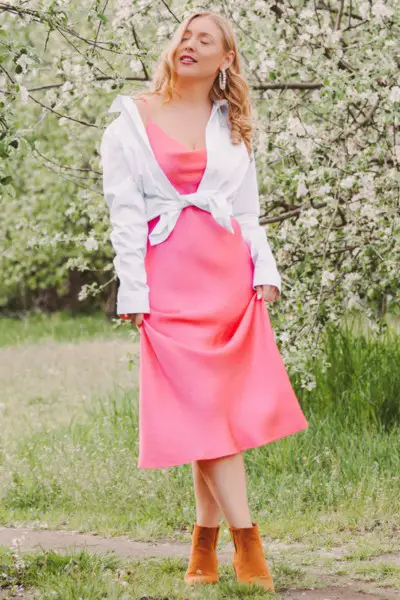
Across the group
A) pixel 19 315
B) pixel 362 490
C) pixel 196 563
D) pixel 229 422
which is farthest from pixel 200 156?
pixel 19 315

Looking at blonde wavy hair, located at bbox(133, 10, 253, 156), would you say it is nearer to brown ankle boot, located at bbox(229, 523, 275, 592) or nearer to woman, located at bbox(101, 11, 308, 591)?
woman, located at bbox(101, 11, 308, 591)

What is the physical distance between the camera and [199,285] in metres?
3.92

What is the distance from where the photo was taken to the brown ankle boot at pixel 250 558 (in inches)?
152

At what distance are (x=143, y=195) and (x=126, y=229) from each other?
193 mm

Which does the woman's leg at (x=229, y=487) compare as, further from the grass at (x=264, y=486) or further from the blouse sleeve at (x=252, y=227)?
the blouse sleeve at (x=252, y=227)

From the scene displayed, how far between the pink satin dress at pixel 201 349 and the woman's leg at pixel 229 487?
71 mm

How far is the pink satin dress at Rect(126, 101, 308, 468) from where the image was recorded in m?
3.84

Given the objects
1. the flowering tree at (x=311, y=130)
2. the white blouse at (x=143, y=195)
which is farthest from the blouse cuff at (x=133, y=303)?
the flowering tree at (x=311, y=130)

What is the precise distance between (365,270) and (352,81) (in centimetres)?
136

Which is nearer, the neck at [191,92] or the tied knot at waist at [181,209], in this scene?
the tied knot at waist at [181,209]

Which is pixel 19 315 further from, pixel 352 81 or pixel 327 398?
pixel 352 81

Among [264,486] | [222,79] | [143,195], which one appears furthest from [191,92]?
[264,486]

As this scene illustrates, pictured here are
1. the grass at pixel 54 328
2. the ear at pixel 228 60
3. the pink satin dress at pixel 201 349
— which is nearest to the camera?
the pink satin dress at pixel 201 349

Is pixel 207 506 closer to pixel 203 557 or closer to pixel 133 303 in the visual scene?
pixel 203 557
